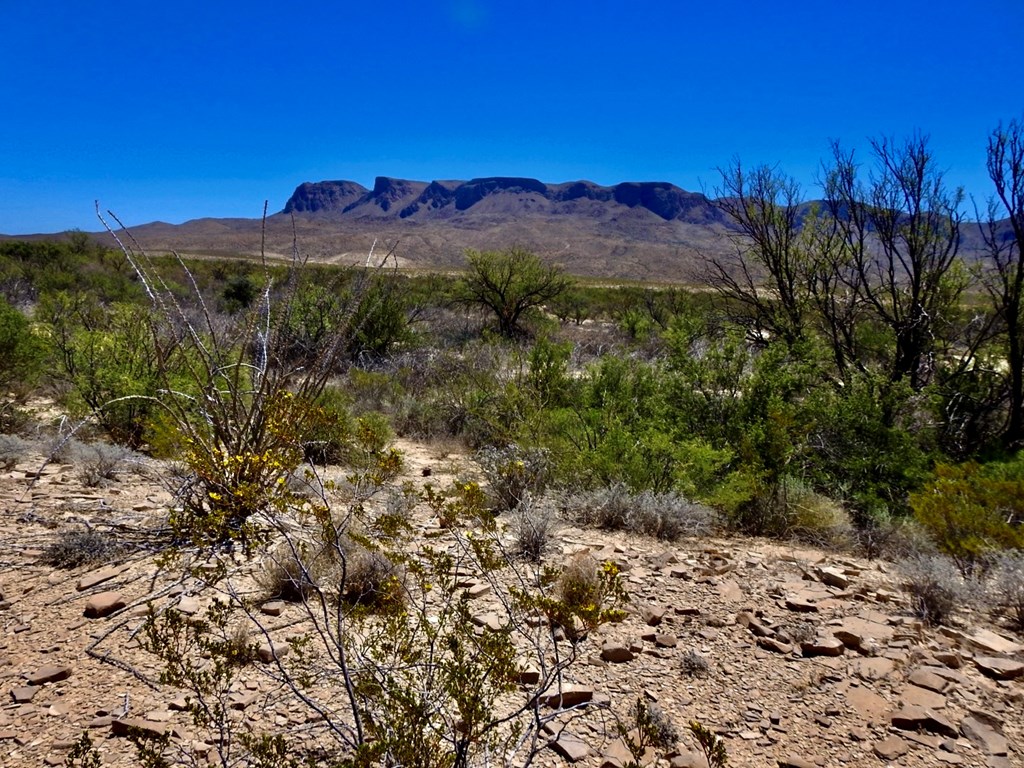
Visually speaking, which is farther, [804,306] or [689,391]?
[804,306]

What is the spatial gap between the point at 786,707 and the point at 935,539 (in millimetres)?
2573

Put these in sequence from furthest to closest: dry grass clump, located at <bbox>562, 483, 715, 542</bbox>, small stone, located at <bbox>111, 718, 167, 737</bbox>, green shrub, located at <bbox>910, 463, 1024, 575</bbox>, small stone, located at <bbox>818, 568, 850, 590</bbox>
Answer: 1. dry grass clump, located at <bbox>562, 483, 715, 542</bbox>
2. green shrub, located at <bbox>910, 463, 1024, 575</bbox>
3. small stone, located at <bbox>818, 568, 850, 590</bbox>
4. small stone, located at <bbox>111, 718, 167, 737</bbox>

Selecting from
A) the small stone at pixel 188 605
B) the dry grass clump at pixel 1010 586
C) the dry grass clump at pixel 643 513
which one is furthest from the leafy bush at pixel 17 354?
the dry grass clump at pixel 1010 586

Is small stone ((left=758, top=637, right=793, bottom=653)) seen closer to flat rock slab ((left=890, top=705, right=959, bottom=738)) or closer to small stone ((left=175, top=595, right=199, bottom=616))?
flat rock slab ((left=890, top=705, right=959, bottom=738))

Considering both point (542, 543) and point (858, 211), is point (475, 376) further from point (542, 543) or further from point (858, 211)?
point (858, 211)

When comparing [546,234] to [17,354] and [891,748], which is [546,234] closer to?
[17,354]

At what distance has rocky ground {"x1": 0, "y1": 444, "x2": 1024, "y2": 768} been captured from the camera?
2.49 m

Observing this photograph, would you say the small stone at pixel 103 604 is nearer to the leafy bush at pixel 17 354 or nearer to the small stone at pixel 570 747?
the small stone at pixel 570 747

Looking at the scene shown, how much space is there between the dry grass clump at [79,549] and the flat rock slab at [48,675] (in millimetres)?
1066

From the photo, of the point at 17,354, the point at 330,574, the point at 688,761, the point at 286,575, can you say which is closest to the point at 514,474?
the point at 330,574

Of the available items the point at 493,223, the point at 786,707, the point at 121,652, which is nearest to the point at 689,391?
the point at 786,707

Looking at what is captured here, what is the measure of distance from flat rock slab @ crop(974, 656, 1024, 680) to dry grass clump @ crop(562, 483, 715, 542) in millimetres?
2045

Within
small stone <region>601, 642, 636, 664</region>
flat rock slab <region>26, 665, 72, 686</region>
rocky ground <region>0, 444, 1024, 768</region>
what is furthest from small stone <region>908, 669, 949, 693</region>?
flat rock slab <region>26, 665, 72, 686</region>

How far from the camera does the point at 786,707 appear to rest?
2783 mm
